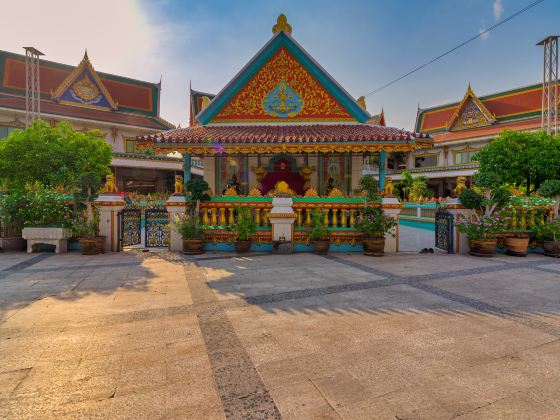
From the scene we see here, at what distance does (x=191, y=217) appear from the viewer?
887cm

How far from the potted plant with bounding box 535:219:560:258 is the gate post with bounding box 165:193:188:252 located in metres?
10.6

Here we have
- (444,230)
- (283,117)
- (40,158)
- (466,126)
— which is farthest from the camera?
(466,126)

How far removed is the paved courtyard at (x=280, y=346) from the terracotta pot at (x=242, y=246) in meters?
2.75

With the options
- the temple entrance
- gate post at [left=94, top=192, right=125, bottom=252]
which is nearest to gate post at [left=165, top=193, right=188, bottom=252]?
gate post at [left=94, top=192, right=125, bottom=252]

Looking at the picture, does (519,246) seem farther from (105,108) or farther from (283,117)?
(105,108)

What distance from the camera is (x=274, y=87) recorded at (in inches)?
493

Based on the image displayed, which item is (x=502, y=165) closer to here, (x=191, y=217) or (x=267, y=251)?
(x=267, y=251)

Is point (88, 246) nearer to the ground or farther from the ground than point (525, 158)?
nearer to the ground

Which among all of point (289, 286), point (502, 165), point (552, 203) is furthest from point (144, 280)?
point (502, 165)

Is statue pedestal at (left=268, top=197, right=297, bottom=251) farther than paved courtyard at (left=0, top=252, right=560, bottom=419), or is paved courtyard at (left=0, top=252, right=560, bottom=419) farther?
statue pedestal at (left=268, top=197, right=297, bottom=251)

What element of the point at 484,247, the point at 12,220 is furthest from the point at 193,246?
the point at 484,247

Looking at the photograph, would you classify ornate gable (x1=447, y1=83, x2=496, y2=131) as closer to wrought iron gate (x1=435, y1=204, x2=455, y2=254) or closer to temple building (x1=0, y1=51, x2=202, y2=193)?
wrought iron gate (x1=435, y1=204, x2=455, y2=254)

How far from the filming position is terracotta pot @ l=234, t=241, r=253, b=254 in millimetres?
8631

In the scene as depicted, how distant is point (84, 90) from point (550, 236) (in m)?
33.0
